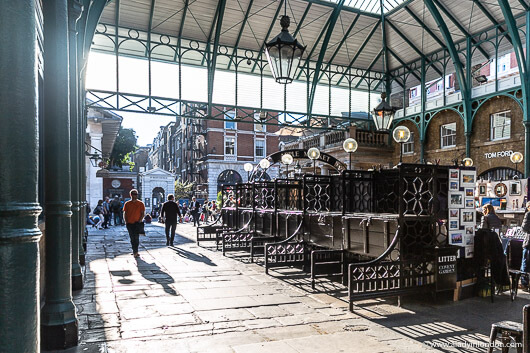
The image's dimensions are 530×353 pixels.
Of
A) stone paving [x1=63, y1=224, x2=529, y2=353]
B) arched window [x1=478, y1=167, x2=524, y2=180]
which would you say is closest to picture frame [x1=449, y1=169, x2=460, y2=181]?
stone paving [x1=63, y1=224, x2=529, y2=353]

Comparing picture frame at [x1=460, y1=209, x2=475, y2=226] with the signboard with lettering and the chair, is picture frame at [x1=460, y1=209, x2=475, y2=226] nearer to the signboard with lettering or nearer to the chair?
the signboard with lettering

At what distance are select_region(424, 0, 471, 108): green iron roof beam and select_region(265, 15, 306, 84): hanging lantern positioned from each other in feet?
47.6

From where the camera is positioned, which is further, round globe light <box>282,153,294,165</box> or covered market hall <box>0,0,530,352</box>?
round globe light <box>282,153,294,165</box>

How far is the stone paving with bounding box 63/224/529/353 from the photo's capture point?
15.7ft

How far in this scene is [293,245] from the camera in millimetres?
10109

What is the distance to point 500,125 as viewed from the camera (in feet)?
63.0

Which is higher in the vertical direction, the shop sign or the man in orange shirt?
the shop sign

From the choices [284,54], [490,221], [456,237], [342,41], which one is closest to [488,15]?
[342,41]

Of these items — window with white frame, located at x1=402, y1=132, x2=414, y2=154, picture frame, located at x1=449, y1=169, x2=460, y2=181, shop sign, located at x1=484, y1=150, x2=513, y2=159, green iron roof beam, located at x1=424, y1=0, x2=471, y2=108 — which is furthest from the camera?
window with white frame, located at x1=402, y1=132, x2=414, y2=154

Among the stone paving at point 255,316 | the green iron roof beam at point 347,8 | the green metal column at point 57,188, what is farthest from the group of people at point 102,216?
the green metal column at point 57,188

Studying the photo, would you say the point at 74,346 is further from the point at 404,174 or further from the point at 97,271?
the point at 404,174

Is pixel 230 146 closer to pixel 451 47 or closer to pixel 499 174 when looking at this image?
pixel 451 47

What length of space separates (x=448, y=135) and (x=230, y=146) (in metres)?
28.3

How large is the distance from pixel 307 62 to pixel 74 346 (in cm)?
2000
